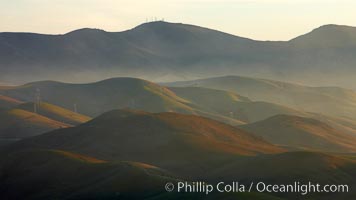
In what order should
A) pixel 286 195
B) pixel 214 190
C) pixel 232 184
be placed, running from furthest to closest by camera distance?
pixel 232 184 < pixel 286 195 < pixel 214 190

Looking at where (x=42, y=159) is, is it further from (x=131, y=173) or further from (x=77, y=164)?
(x=131, y=173)

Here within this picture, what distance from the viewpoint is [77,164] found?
553 ft

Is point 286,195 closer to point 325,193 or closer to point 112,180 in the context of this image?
point 325,193

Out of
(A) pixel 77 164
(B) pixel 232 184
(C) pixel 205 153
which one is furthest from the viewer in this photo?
(C) pixel 205 153

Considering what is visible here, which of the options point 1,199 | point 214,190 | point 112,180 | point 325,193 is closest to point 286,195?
point 325,193

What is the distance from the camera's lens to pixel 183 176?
559ft

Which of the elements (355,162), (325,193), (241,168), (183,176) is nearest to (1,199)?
(183,176)

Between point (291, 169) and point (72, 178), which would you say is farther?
point (291, 169)

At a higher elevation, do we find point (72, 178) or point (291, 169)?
point (291, 169)

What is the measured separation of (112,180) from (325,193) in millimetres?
37474

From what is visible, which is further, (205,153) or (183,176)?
(205,153)

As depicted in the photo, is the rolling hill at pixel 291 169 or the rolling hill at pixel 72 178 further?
the rolling hill at pixel 291 169

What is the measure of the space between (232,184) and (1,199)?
44407mm

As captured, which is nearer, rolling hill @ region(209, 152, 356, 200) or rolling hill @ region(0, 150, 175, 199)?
rolling hill @ region(0, 150, 175, 199)
